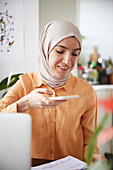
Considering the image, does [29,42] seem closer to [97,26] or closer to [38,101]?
[38,101]

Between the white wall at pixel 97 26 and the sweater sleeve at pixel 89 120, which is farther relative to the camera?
the white wall at pixel 97 26

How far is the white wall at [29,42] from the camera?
7.23 ft

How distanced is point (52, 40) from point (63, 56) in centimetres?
12

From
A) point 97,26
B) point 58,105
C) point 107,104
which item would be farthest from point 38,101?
point 97,26

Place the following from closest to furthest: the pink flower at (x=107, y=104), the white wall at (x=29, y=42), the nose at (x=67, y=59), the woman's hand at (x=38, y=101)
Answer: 1. the pink flower at (x=107, y=104)
2. the woman's hand at (x=38, y=101)
3. the nose at (x=67, y=59)
4. the white wall at (x=29, y=42)

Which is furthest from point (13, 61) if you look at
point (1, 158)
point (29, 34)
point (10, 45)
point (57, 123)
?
point (1, 158)

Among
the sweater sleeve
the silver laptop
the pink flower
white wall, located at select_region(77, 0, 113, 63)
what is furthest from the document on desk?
white wall, located at select_region(77, 0, 113, 63)

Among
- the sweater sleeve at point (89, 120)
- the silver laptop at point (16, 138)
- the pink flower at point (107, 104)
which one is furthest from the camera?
the sweater sleeve at point (89, 120)

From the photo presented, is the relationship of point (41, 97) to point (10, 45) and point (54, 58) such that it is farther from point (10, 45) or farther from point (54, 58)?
point (10, 45)

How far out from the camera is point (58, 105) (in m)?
1.25

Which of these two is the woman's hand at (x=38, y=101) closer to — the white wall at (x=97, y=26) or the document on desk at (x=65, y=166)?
the document on desk at (x=65, y=166)

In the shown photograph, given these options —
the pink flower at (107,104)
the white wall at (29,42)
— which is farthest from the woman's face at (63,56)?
the white wall at (29,42)

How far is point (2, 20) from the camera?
2221mm

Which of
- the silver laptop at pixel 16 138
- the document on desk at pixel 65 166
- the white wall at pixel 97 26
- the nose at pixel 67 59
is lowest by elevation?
the document on desk at pixel 65 166
